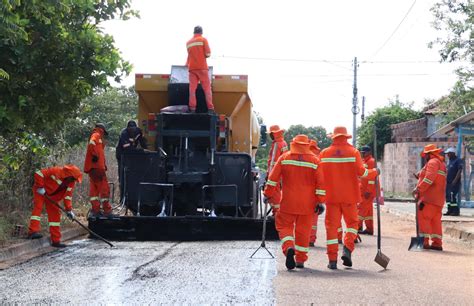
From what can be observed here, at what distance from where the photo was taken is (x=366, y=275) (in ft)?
28.0

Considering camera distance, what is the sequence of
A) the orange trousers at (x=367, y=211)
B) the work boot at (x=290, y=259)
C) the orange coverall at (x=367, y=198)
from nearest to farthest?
1. the work boot at (x=290, y=259)
2. the orange coverall at (x=367, y=198)
3. the orange trousers at (x=367, y=211)

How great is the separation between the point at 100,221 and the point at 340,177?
452 centimetres

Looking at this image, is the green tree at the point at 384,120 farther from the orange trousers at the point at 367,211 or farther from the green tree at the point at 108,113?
the orange trousers at the point at 367,211

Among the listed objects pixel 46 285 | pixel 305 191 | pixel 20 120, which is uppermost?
pixel 20 120

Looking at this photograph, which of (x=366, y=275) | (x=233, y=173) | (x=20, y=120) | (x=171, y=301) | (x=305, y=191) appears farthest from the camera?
(x=233, y=173)

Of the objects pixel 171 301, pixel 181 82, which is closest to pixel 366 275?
pixel 171 301

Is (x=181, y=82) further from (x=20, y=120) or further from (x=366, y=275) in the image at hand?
(x=366, y=275)

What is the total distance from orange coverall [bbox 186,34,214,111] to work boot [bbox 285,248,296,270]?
4556 mm

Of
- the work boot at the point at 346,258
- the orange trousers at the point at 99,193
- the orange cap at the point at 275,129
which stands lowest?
the work boot at the point at 346,258

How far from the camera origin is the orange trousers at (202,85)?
41.7 ft

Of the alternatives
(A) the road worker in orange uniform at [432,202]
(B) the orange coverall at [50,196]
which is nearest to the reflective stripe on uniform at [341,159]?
(A) the road worker in orange uniform at [432,202]

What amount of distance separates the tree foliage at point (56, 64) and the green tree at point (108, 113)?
33.5ft

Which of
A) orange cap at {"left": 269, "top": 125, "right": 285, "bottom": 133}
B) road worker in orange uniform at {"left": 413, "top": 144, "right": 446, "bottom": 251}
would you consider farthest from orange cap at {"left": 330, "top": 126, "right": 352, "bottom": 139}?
orange cap at {"left": 269, "top": 125, "right": 285, "bottom": 133}

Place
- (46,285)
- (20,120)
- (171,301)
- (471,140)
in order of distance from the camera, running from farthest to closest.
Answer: (471,140), (20,120), (46,285), (171,301)
